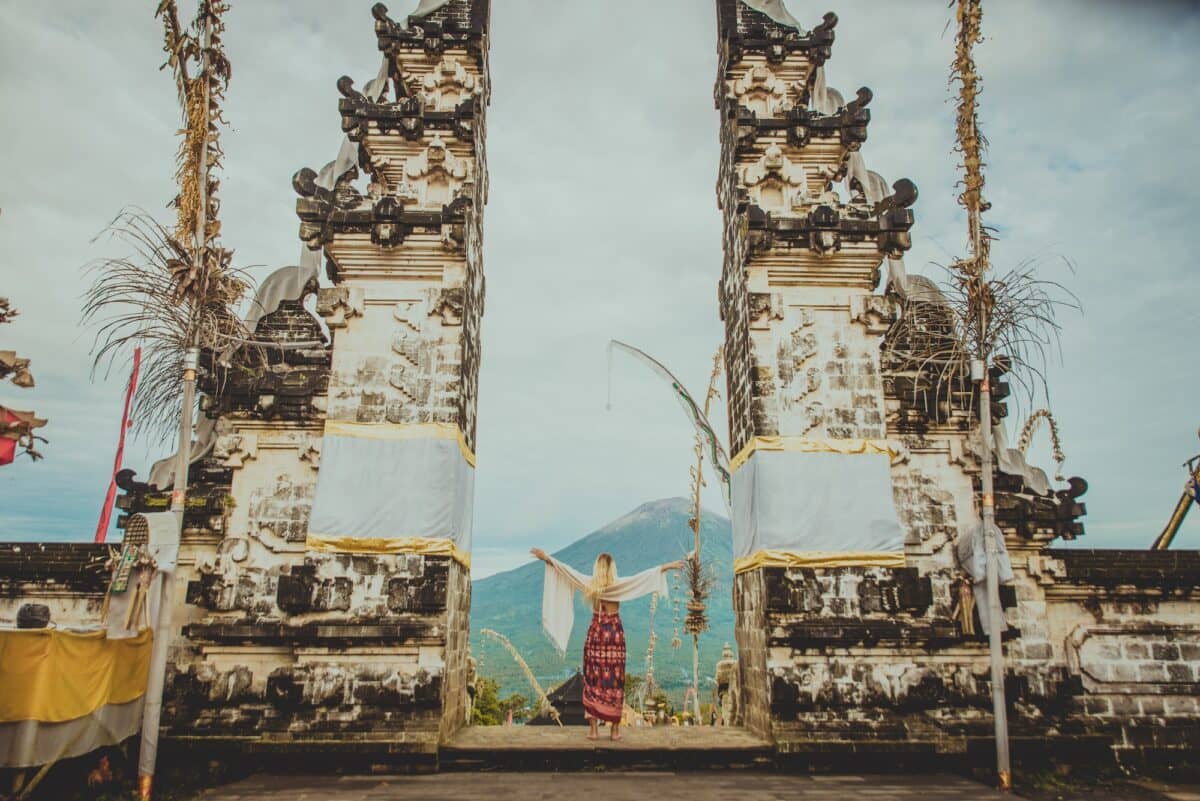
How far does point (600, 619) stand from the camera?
9156 millimetres

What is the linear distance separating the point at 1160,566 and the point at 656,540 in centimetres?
9692

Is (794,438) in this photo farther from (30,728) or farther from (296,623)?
(30,728)

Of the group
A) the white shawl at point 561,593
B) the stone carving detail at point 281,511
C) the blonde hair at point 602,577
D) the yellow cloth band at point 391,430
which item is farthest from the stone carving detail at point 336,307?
the blonde hair at point 602,577

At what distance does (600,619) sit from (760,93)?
300 inches

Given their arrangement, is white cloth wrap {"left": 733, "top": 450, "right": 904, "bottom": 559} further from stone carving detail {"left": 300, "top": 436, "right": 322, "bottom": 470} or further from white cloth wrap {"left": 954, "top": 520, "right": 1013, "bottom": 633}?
stone carving detail {"left": 300, "top": 436, "right": 322, "bottom": 470}

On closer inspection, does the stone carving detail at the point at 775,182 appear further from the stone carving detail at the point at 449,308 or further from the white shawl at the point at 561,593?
the white shawl at the point at 561,593

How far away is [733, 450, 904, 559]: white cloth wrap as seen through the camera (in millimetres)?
9039

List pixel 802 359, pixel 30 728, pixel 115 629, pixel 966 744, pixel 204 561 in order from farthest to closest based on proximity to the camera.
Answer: pixel 802 359, pixel 204 561, pixel 966 744, pixel 115 629, pixel 30 728

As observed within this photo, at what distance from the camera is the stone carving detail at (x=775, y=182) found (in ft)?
34.0

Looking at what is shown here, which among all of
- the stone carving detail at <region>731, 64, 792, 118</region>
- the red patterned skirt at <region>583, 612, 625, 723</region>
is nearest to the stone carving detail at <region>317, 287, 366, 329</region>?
the red patterned skirt at <region>583, 612, 625, 723</region>

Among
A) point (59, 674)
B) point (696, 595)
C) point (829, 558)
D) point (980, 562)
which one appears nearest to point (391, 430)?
point (59, 674)

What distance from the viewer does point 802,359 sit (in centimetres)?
959

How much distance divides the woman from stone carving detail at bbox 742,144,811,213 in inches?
199

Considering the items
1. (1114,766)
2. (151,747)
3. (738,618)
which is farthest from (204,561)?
(1114,766)
